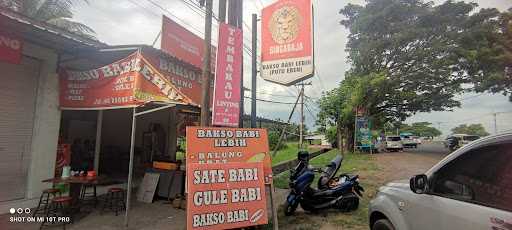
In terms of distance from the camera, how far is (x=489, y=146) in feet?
7.84

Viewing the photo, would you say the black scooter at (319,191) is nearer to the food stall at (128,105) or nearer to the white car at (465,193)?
the food stall at (128,105)

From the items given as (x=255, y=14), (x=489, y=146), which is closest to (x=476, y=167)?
(x=489, y=146)

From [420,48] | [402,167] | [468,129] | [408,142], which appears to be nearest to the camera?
[402,167]

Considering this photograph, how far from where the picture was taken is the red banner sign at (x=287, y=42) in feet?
20.7

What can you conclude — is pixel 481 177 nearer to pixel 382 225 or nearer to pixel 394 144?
pixel 382 225

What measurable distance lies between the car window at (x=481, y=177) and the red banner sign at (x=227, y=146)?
3.05m

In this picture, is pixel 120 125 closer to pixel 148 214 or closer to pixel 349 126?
pixel 148 214

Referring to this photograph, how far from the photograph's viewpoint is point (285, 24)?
262 inches

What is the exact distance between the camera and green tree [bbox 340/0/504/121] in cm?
2105

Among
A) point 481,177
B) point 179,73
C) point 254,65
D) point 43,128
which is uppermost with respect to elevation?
point 179,73

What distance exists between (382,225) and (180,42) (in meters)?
9.71

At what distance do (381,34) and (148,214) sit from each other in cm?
2262

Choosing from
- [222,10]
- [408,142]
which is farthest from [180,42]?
[408,142]

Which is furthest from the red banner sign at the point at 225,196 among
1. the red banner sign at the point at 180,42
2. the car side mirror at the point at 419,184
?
the red banner sign at the point at 180,42
